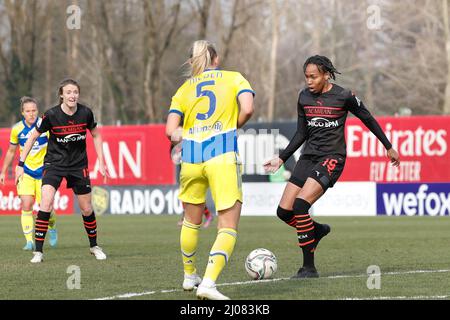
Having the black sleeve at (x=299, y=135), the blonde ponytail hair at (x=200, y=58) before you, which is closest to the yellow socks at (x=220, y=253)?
the blonde ponytail hair at (x=200, y=58)

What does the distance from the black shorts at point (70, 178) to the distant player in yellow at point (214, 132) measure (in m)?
4.32

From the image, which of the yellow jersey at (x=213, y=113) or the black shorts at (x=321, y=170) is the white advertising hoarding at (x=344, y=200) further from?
the yellow jersey at (x=213, y=113)

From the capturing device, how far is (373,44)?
5809 cm

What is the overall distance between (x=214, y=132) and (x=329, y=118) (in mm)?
2354

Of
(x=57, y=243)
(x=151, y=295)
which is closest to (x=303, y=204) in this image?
(x=151, y=295)

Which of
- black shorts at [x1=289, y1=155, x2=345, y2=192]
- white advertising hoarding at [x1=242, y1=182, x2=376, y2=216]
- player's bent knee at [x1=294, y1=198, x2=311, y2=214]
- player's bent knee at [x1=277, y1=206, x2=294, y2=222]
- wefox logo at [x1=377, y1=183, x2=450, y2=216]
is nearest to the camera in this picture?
player's bent knee at [x1=294, y1=198, x2=311, y2=214]

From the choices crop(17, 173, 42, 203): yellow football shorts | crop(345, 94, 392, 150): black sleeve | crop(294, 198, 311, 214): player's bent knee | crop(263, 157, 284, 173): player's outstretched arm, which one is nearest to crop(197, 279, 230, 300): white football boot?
crop(263, 157, 284, 173): player's outstretched arm

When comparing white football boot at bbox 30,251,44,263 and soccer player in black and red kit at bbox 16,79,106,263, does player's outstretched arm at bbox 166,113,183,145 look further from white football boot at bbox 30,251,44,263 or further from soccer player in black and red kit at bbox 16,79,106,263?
white football boot at bbox 30,251,44,263

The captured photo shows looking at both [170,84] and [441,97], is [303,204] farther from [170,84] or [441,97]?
[170,84]

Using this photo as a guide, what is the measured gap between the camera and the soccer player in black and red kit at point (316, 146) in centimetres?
1030

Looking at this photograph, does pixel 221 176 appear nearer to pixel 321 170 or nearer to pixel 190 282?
pixel 190 282

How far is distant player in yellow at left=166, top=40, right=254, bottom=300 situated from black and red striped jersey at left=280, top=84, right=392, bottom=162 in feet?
6.95

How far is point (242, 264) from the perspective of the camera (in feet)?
39.4

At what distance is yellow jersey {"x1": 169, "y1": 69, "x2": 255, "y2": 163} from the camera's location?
8.38 m
